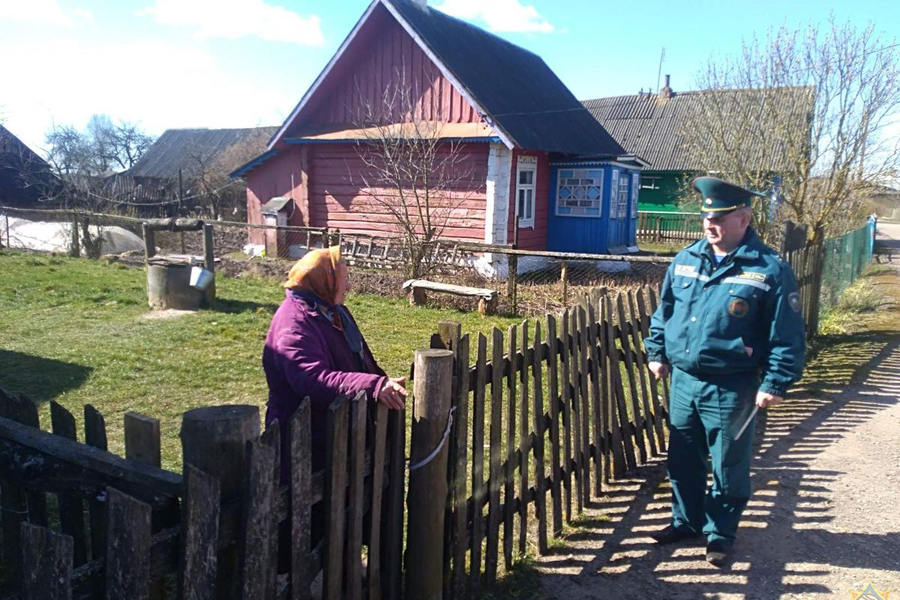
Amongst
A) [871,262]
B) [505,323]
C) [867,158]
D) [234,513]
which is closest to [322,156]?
[505,323]

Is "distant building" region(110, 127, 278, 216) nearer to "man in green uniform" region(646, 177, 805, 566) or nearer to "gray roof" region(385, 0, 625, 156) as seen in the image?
"gray roof" region(385, 0, 625, 156)

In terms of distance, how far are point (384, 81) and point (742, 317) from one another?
13885 millimetres

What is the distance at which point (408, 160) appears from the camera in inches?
563

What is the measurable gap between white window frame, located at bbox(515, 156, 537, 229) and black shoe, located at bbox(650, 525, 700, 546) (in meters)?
11.8

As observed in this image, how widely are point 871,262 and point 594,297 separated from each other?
779 inches

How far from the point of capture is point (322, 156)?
16.8 meters

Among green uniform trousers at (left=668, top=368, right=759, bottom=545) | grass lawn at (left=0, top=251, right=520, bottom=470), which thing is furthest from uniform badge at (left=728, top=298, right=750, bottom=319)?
grass lawn at (left=0, top=251, right=520, bottom=470)

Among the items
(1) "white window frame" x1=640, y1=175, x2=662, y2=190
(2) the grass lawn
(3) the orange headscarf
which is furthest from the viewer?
(1) "white window frame" x1=640, y1=175, x2=662, y2=190

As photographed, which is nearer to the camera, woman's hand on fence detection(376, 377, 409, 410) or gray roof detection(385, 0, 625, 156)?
woman's hand on fence detection(376, 377, 409, 410)

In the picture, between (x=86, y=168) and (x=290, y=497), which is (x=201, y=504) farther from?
(x=86, y=168)

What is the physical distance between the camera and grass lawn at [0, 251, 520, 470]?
5570mm

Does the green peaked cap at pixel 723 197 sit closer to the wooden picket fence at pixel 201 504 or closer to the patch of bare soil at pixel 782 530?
the patch of bare soil at pixel 782 530

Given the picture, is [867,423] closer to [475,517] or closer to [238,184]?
[475,517]

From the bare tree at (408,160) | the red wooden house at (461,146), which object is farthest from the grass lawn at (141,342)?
the red wooden house at (461,146)
